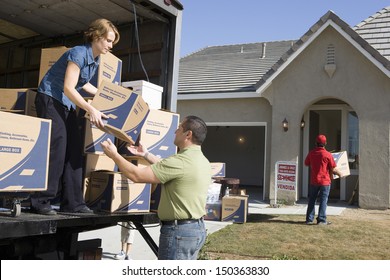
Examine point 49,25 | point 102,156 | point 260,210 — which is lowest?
point 260,210

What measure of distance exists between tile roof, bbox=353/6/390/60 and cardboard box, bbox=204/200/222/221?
6.65 m

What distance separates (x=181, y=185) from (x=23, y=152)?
3.56 feet

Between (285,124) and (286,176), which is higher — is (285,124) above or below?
above

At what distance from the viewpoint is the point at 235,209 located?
8883mm

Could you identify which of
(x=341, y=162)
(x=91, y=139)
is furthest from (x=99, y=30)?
(x=341, y=162)

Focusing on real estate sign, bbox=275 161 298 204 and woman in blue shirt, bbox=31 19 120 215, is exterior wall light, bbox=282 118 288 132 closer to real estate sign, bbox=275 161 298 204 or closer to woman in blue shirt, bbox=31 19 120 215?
real estate sign, bbox=275 161 298 204

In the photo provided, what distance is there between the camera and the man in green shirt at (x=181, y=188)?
2863mm

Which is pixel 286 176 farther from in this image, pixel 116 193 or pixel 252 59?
pixel 116 193

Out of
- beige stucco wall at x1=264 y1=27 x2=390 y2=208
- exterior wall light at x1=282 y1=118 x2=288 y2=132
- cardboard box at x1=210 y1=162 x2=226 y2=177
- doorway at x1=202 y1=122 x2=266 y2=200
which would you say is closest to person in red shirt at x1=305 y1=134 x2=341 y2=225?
cardboard box at x1=210 y1=162 x2=226 y2=177

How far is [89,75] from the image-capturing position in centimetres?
340

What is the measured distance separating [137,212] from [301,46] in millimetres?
9741

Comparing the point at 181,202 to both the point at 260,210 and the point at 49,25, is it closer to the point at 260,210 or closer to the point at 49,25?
the point at 49,25

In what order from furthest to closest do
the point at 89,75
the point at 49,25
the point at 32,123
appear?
the point at 49,25, the point at 89,75, the point at 32,123
